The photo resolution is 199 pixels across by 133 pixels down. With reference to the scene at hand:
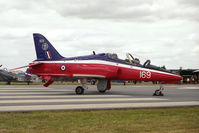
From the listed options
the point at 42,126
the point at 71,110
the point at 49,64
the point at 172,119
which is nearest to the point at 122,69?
the point at 49,64

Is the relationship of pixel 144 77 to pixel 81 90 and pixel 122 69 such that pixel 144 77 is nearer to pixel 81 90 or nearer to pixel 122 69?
pixel 122 69

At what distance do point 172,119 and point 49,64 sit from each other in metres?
14.2

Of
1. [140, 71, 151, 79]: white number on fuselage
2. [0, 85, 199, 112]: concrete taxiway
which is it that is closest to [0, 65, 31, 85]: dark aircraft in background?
[0, 85, 199, 112]: concrete taxiway

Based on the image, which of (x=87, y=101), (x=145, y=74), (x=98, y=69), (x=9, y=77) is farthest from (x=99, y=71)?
(x=9, y=77)

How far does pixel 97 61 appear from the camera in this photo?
67.7 feet

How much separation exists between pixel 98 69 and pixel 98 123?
12.8 metres

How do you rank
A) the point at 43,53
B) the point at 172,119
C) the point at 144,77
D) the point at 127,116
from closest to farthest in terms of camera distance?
the point at 172,119, the point at 127,116, the point at 144,77, the point at 43,53

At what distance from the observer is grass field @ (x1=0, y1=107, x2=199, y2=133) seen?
6.85m

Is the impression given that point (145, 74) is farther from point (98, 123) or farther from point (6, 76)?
point (6, 76)

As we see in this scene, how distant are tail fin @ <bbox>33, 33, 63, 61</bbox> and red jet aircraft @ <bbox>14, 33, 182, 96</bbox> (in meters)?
0.10

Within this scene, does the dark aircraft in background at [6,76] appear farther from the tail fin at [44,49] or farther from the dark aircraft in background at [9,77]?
the tail fin at [44,49]

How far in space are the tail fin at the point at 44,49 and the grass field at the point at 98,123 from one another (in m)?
13.1

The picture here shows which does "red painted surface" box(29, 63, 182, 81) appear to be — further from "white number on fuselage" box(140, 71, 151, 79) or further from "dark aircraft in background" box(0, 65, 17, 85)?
"dark aircraft in background" box(0, 65, 17, 85)

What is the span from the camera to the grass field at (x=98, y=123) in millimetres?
6852
